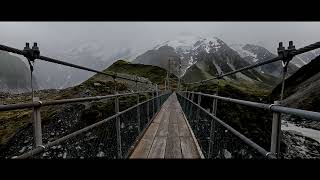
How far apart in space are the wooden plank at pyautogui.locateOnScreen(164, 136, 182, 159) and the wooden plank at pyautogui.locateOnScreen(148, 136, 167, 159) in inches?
2.6

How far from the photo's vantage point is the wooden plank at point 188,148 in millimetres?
4445

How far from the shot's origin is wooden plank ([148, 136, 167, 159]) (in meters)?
4.36

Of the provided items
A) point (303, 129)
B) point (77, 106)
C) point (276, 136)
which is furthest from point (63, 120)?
point (303, 129)

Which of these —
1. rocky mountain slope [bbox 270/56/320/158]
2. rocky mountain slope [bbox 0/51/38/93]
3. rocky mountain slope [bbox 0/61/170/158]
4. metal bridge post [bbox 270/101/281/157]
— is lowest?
rocky mountain slope [bbox 270/56/320/158]

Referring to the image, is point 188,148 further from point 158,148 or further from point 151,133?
point 151,133

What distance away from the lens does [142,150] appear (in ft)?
15.3

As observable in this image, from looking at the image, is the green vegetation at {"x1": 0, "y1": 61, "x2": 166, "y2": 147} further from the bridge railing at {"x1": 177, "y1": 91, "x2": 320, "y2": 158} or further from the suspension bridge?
the bridge railing at {"x1": 177, "y1": 91, "x2": 320, "y2": 158}

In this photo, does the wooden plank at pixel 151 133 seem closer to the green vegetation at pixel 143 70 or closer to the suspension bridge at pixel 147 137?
the suspension bridge at pixel 147 137

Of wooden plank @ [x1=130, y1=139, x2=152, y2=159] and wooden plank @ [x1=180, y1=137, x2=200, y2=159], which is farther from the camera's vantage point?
wooden plank @ [x1=180, y1=137, x2=200, y2=159]

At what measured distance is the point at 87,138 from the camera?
2609mm

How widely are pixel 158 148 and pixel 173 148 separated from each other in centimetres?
24

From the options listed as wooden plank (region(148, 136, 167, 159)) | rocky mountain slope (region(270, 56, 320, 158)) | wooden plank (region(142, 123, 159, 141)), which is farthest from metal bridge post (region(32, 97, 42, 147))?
rocky mountain slope (region(270, 56, 320, 158))

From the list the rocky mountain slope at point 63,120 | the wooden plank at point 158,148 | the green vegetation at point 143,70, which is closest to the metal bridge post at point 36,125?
the rocky mountain slope at point 63,120
